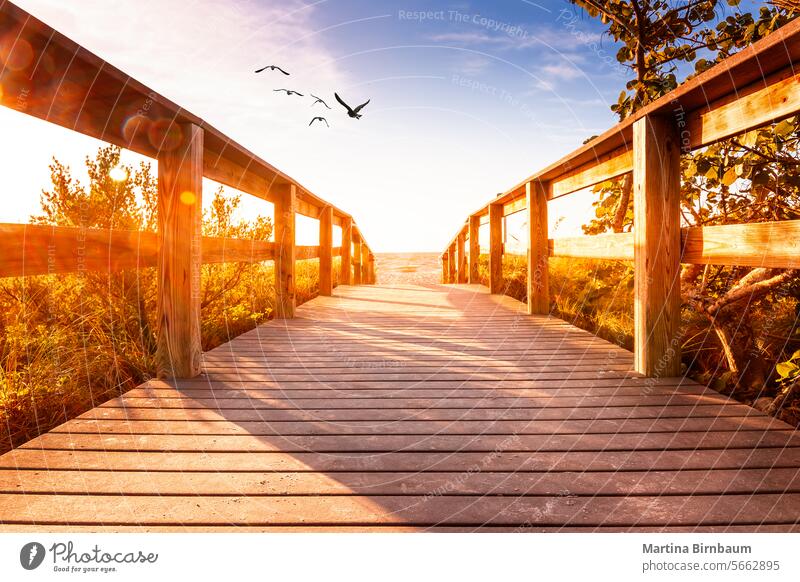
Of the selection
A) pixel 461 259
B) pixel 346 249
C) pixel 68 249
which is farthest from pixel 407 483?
pixel 461 259

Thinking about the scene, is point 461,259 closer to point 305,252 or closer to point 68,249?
point 305,252

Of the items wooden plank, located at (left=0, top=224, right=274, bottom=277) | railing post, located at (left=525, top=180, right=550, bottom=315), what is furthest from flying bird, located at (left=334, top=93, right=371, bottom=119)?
railing post, located at (left=525, top=180, right=550, bottom=315)

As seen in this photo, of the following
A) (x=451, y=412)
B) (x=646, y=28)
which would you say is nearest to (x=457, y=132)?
(x=646, y=28)

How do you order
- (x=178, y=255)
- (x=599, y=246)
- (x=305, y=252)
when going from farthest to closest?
(x=305, y=252), (x=599, y=246), (x=178, y=255)

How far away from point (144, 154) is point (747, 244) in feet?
9.78

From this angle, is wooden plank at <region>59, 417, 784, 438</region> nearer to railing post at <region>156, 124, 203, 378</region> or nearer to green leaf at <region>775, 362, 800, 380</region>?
green leaf at <region>775, 362, 800, 380</region>

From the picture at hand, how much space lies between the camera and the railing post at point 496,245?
6.82 meters

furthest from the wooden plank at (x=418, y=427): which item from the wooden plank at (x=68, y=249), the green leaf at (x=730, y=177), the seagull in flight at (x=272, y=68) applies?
the seagull in flight at (x=272, y=68)

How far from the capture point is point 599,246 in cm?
341

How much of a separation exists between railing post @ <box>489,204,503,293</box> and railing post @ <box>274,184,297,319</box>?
3.06 metres

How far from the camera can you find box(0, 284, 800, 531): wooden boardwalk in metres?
1.31

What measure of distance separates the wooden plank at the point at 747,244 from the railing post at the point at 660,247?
0.35 ft

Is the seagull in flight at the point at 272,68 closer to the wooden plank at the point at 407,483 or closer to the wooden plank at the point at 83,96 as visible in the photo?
the wooden plank at the point at 83,96

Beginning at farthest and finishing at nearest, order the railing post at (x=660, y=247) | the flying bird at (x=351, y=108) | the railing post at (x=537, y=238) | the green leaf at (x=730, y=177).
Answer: the railing post at (x=537, y=238), the flying bird at (x=351, y=108), the green leaf at (x=730, y=177), the railing post at (x=660, y=247)
